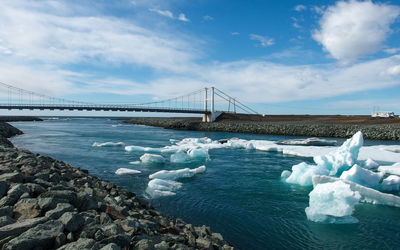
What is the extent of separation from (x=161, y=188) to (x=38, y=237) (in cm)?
464

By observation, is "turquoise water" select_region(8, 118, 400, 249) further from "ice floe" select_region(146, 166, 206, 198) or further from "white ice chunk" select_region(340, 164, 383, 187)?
"white ice chunk" select_region(340, 164, 383, 187)

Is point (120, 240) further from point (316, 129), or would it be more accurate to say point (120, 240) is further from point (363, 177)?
point (316, 129)

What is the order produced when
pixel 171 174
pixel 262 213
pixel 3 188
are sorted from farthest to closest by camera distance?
pixel 171 174, pixel 262 213, pixel 3 188

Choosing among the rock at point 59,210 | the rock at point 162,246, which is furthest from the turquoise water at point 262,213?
the rock at point 59,210

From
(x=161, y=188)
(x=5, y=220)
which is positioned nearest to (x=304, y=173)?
(x=161, y=188)

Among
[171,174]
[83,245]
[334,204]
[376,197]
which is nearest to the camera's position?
[83,245]

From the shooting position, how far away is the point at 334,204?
5180mm

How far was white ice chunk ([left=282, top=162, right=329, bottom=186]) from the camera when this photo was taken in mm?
7547

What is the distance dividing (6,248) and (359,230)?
551 centimetres

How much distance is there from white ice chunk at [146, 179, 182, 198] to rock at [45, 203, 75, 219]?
3.42 m

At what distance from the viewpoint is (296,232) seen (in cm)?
462

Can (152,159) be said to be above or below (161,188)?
above

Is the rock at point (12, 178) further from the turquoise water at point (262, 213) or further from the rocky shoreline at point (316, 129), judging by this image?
the rocky shoreline at point (316, 129)

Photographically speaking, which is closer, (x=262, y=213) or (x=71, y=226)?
(x=71, y=226)
